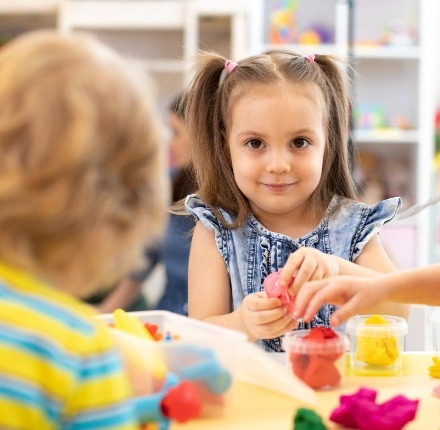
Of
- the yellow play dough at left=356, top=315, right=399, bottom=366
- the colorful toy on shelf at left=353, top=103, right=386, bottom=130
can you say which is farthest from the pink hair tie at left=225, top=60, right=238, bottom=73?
the colorful toy on shelf at left=353, top=103, right=386, bottom=130

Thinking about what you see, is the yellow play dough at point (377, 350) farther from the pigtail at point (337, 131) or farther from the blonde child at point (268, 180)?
the pigtail at point (337, 131)

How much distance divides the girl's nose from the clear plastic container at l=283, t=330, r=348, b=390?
380 millimetres

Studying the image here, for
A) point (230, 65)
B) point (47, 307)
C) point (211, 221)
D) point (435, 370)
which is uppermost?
point (230, 65)

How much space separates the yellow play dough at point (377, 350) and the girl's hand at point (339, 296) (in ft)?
0.22

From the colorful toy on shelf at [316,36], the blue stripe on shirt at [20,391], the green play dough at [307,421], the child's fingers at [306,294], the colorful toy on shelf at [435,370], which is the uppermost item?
the colorful toy on shelf at [316,36]

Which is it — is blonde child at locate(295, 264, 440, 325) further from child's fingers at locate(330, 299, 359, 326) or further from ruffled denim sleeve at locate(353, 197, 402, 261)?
ruffled denim sleeve at locate(353, 197, 402, 261)

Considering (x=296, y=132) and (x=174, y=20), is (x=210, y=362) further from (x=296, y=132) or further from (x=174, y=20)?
(x=174, y=20)

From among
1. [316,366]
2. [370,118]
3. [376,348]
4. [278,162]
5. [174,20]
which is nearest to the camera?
[316,366]

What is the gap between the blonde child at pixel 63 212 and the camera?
21.8 inches

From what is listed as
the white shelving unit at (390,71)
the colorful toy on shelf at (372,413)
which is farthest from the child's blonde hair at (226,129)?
the white shelving unit at (390,71)

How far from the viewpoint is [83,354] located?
22.4 inches

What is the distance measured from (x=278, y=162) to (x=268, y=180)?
0.14ft

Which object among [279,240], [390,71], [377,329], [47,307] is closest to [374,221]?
[279,240]

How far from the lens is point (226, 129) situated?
1.43m
